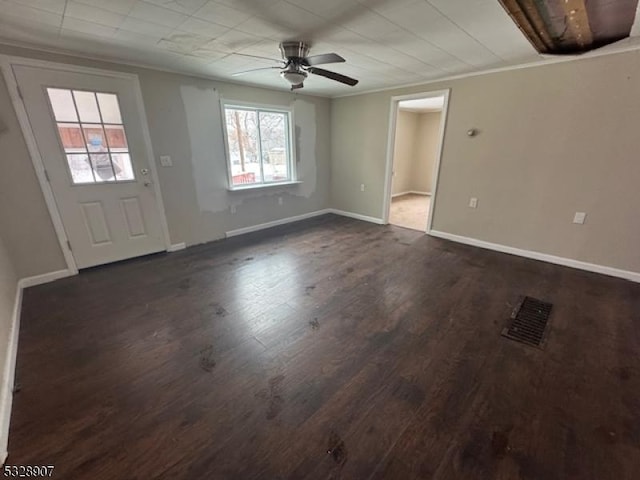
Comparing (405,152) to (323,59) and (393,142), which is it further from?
(323,59)

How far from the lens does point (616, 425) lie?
1.40 m

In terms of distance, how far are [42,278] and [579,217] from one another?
6031 mm

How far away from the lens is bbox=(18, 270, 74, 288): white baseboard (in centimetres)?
277

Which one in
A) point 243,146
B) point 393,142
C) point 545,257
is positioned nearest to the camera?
point 545,257

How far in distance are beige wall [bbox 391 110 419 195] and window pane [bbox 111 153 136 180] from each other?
5.65 metres

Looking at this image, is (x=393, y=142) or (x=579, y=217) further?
(x=393, y=142)

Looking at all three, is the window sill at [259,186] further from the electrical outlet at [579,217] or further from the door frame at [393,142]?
the electrical outlet at [579,217]

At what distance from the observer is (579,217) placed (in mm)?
3113

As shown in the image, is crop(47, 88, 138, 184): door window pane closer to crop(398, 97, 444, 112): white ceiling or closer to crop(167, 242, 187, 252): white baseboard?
crop(167, 242, 187, 252): white baseboard

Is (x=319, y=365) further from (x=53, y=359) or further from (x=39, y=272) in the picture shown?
(x=39, y=272)

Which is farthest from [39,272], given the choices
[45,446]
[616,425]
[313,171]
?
[616,425]

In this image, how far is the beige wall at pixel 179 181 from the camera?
8.61 ft

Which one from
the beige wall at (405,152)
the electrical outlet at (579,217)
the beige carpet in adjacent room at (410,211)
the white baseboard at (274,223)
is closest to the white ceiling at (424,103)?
the beige wall at (405,152)

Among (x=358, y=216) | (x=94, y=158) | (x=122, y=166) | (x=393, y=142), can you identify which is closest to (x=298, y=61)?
(x=122, y=166)
